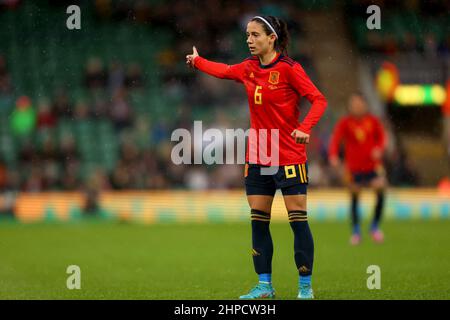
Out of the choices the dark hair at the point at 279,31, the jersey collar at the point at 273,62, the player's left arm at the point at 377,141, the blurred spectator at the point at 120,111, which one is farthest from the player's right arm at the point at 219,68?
the blurred spectator at the point at 120,111

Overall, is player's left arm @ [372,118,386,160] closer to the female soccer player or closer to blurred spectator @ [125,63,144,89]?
the female soccer player

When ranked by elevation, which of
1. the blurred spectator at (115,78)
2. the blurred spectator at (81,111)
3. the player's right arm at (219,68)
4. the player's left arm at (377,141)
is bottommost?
the player's left arm at (377,141)

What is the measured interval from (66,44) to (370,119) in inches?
404

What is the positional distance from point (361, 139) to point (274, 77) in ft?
21.4

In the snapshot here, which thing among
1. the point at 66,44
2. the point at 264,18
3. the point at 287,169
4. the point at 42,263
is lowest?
the point at 42,263

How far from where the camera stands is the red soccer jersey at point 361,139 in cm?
1357

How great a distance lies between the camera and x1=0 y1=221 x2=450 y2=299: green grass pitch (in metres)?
8.09

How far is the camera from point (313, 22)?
23.7 meters

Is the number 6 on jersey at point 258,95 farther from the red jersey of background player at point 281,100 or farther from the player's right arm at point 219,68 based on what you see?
the player's right arm at point 219,68

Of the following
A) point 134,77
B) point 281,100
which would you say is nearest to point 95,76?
point 134,77

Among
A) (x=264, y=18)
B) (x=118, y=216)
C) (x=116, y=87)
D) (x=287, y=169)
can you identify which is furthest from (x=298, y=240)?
(x=116, y=87)

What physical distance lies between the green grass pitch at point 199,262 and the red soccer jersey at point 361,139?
1.13m

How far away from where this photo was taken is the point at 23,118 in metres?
20.7
